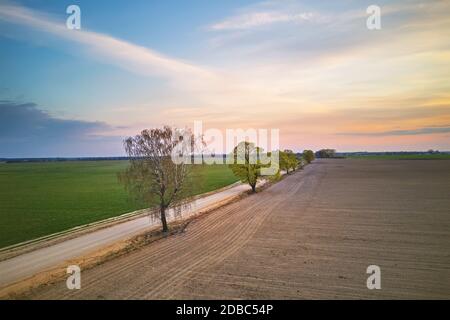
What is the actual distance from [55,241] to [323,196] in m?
38.5

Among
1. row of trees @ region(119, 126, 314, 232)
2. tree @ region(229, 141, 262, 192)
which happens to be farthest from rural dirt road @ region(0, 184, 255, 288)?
tree @ region(229, 141, 262, 192)

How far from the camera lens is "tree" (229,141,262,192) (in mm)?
59528

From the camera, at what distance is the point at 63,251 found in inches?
968

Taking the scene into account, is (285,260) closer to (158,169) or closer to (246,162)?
(158,169)

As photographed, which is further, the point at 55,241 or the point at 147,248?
the point at 55,241

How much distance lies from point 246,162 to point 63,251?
3962 cm

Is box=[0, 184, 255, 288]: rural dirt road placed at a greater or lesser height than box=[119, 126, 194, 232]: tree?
lesser

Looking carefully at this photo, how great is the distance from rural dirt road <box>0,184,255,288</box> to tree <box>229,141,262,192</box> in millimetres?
27730

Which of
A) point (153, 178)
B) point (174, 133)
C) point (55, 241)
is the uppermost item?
point (174, 133)

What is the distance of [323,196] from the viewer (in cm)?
5041

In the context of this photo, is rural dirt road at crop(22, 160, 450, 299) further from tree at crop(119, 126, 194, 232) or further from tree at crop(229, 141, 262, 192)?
tree at crop(229, 141, 262, 192)
